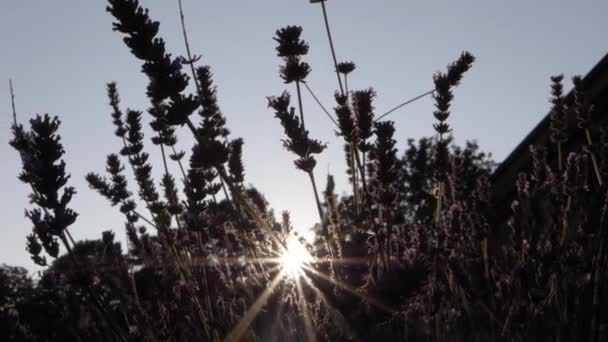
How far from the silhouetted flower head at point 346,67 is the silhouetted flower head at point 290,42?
0.94 meters

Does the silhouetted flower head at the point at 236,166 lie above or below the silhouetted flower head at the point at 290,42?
below

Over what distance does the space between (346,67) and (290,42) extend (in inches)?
42.7

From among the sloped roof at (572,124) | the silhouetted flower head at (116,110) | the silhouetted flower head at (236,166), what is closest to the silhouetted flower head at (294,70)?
the silhouetted flower head at (236,166)

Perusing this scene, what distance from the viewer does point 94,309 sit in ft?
10.5

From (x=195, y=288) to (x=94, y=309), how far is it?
0.68 m

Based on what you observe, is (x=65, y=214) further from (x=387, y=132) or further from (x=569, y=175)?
(x=569, y=175)

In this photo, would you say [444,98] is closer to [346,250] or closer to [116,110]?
[346,250]

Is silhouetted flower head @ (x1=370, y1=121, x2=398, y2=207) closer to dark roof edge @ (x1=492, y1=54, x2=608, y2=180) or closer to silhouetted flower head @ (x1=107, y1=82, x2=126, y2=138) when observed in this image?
silhouetted flower head @ (x1=107, y1=82, x2=126, y2=138)

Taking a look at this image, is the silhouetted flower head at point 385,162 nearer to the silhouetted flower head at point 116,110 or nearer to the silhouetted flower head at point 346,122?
the silhouetted flower head at point 346,122

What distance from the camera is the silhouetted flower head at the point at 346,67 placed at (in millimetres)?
3645

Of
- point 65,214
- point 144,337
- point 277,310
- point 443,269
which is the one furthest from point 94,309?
point 443,269

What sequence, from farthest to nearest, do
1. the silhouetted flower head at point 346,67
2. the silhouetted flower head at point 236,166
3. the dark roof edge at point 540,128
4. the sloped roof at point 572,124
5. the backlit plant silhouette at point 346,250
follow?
the dark roof edge at point 540,128 → the sloped roof at point 572,124 → the silhouetted flower head at point 346,67 → the silhouetted flower head at point 236,166 → the backlit plant silhouette at point 346,250

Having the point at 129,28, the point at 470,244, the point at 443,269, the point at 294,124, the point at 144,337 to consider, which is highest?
the point at 129,28

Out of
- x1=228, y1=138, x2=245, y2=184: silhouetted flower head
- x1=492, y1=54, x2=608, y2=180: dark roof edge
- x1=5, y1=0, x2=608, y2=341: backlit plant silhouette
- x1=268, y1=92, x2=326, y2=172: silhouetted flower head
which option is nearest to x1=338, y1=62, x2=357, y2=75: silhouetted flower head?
x1=5, y1=0, x2=608, y2=341: backlit plant silhouette
